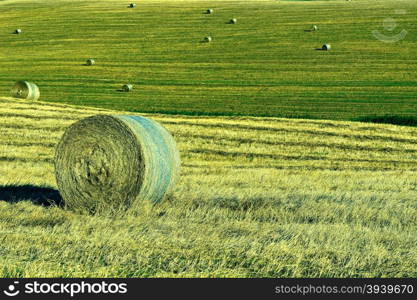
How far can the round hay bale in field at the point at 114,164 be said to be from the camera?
35.2 feet

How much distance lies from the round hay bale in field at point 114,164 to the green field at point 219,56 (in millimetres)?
18422

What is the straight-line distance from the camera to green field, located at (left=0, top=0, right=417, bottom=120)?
33.2 metres

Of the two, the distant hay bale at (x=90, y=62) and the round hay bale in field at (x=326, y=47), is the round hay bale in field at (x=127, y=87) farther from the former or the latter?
the round hay bale in field at (x=326, y=47)

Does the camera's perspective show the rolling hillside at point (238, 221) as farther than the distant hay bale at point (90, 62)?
No

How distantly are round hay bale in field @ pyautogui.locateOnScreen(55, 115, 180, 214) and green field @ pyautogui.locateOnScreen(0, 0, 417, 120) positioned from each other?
18422mm

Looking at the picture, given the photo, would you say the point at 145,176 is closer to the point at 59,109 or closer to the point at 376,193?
the point at 376,193

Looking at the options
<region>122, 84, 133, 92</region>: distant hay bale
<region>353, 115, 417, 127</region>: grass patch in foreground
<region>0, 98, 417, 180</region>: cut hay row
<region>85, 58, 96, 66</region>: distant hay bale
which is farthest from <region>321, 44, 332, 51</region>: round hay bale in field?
<region>0, 98, 417, 180</region>: cut hay row

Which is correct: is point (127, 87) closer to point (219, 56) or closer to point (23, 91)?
point (23, 91)

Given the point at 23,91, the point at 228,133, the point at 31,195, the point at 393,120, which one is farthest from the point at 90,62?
the point at 31,195

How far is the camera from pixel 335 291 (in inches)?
238

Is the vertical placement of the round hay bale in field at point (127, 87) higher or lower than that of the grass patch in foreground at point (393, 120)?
higher

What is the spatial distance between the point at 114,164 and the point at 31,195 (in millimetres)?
1997

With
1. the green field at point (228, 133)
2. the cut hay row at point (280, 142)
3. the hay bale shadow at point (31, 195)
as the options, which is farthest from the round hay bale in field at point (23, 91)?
the hay bale shadow at point (31, 195)

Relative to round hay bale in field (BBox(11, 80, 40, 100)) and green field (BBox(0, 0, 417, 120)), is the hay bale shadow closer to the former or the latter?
round hay bale in field (BBox(11, 80, 40, 100))
